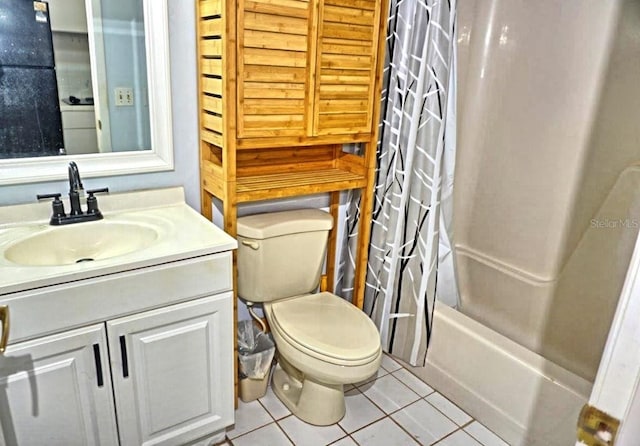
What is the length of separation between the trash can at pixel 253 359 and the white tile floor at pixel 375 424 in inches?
2.3

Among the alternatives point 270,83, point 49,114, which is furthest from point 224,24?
point 49,114

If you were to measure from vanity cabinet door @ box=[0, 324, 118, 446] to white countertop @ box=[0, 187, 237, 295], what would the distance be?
0.59 feet

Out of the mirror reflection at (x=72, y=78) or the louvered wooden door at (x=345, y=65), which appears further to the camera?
the louvered wooden door at (x=345, y=65)

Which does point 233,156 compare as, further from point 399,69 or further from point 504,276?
point 504,276

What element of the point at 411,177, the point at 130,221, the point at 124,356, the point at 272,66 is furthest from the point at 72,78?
the point at 411,177

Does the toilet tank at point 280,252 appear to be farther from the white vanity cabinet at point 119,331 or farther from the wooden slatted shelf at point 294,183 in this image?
the white vanity cabinet at point 119,331

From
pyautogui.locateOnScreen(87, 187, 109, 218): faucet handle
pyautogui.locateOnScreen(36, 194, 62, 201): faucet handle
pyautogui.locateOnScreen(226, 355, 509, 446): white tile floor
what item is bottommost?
pyautogui.locateOnScreen(226, 355, 509, 446): white tile floor

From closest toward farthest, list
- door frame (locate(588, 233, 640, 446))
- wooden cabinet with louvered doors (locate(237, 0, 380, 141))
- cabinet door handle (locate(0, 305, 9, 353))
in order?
door frame (locate(588, 233, 640, 446))
cabinet door handle (locate(0, 305, 9, 353))
wooden cabinet with louvered doors (locate(237, 0, 380, 141))

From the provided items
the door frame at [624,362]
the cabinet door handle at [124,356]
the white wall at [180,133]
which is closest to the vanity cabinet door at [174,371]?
the cabinet door handle at [124,356]

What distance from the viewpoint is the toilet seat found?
1.66 metres

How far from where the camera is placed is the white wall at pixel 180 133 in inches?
61.9

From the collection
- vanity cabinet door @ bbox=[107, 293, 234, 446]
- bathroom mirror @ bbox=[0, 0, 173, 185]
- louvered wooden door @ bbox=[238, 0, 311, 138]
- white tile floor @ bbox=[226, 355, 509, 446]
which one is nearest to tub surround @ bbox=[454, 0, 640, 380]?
white tile floor @ bbox=[226, 355, 509, 446]

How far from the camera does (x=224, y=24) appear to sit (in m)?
1.47

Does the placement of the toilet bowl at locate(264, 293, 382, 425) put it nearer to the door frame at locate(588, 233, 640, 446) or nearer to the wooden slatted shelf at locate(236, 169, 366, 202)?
the wooden slatted shelf at locate(236, 169, 366, 202)
